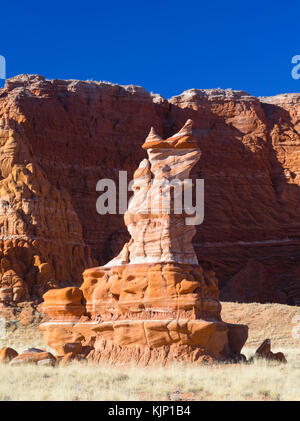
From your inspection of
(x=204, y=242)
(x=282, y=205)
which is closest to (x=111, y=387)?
(x=204, y=242)

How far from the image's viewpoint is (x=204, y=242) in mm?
70938

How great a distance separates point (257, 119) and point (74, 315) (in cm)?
5756

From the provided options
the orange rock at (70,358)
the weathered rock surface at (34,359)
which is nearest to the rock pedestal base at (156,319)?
the orange rock at (70,358)

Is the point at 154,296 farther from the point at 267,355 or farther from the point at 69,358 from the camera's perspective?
the point at 267,355

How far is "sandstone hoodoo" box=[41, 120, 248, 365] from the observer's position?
19.7 m

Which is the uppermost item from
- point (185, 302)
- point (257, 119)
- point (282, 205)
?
point (257, 119)

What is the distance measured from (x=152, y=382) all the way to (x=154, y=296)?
12.2ft

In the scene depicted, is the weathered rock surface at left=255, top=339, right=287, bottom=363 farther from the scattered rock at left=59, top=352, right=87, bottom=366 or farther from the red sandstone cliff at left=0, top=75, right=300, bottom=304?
the red sandstone cliff at left=0, top=75, right=300, bottom=304

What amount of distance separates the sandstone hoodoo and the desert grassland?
2.78 ft

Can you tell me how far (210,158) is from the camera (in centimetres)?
7575

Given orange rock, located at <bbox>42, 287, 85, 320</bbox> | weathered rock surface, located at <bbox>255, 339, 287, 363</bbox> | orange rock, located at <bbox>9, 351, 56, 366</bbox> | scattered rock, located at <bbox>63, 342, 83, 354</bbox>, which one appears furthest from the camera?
orange rock, located at <bbox>42, 287, 85, 320</bbox>

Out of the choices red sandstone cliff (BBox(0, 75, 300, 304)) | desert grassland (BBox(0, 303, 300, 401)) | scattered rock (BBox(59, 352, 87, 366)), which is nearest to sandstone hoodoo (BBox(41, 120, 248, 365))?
scattered rock (BBox(59, 352, 87, 366))

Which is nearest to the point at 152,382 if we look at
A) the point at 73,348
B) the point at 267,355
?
the point at 73,348
